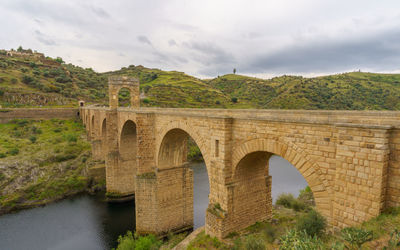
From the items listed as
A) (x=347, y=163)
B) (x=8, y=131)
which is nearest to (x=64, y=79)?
(x=8, y=131)

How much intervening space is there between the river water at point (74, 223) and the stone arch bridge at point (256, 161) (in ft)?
9.79

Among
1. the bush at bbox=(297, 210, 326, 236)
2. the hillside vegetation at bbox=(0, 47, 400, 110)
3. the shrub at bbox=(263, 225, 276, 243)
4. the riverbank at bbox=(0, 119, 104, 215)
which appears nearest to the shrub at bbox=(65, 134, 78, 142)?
the riverbank at bbox=(0, 119, 104, 215)

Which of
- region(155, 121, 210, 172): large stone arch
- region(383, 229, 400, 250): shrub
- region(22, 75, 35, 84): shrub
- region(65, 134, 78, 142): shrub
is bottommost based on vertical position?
region(65, 134, 78, 142): shrub

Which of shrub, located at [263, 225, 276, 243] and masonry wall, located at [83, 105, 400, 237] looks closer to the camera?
masonry wall, located at [83, 105, 400, 237]

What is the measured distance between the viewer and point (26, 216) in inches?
665

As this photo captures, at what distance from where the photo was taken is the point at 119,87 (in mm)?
21578

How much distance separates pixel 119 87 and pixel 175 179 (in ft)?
39.5

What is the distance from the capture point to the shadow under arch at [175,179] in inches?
541

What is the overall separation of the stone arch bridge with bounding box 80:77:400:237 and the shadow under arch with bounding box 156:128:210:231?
2.5 inches

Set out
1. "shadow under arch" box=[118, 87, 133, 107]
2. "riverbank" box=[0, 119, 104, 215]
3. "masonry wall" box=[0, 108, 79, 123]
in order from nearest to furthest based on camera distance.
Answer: "riverbank" box=[0, 119, 104, 215] → "masonry wall" box=[0, 108, 79, 123] → "shadow under arch" box=[118, 87, 133, 107]

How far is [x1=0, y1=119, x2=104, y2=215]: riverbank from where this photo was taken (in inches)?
734

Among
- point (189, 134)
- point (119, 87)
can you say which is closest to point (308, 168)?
point (189, 134)

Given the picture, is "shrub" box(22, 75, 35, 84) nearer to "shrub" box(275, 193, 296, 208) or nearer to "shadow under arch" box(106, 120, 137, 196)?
"shadow under arch" box(106, 120, 137, 196)

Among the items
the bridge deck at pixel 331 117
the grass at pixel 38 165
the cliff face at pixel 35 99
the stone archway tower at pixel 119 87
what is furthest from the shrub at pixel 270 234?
the cliff face at pixel 35 99
